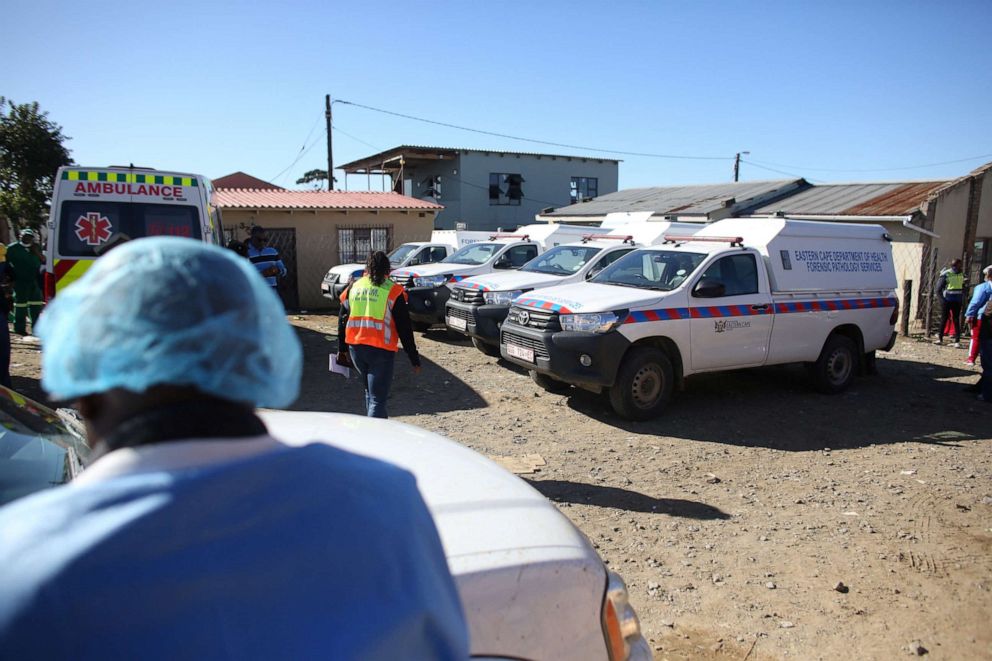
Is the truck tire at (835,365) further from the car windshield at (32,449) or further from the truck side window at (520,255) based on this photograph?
the car windshield at (32,449)

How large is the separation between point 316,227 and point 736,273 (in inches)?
499

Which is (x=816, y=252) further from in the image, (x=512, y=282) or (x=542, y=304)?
(x=512, y=282)

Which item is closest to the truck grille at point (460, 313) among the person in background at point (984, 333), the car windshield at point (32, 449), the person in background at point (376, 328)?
the person in background at point (376, 328)

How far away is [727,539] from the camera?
14.8ft

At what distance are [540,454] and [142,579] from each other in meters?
5.33

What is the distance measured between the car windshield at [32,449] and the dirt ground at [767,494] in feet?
8.93

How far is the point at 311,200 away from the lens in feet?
60.6

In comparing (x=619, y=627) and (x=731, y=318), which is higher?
(x=731, y=318)

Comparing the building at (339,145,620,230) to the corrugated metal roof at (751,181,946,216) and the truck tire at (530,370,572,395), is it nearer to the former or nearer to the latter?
the corrugated metal roof at (751,181,946,216)

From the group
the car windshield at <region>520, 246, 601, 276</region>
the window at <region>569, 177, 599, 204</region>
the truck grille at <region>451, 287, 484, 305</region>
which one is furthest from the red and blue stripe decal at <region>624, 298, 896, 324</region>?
the window at <region>569, 177, 599, 204</region>

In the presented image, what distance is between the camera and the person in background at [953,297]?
12.7m

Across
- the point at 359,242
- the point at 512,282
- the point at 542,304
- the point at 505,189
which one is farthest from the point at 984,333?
the point at 505,189

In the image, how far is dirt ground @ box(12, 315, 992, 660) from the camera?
140 inches

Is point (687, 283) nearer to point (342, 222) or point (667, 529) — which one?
point (667, 529)
